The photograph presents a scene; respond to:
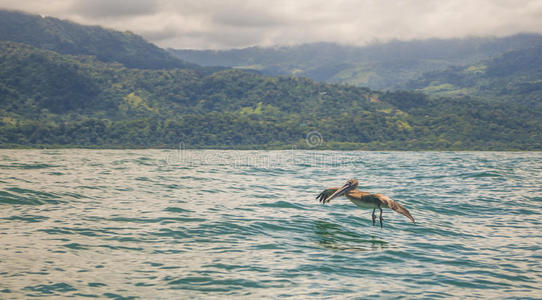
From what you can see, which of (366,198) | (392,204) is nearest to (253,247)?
(366,198)

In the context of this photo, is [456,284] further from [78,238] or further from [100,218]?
[100,218]

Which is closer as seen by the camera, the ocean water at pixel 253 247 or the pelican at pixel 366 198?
the ocean water at pixel 253 247

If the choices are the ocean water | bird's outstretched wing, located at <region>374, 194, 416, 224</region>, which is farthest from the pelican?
the ocean water

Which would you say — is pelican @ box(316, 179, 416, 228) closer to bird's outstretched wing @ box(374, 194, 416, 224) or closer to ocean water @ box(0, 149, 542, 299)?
bird's outstretched wing @ box(374, 194, 416, 224)

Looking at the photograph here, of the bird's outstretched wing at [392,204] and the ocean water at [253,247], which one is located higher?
the bird's outstretched wing at [392,204]

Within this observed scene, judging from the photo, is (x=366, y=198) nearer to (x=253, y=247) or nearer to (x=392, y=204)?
(x=392, y=204)

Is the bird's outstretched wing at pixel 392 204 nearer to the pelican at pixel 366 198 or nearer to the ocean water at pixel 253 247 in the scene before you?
the pelican at pixel 366 198

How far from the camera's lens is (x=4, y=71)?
651 ft

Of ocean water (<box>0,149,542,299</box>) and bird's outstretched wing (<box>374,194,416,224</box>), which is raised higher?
bird's outstretched wing (<box>374,194,416,224</box>)

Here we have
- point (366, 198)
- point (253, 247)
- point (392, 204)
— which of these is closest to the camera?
point (253, 247)

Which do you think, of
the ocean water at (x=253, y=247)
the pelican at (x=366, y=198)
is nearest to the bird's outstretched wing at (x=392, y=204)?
the pelican at (x=366, y=198)

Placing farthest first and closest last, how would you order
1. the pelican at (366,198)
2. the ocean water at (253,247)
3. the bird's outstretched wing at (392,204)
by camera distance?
the pelican at (366,198)
the bird's outstretched wing at (392,204)
the ocean water at (253,247)

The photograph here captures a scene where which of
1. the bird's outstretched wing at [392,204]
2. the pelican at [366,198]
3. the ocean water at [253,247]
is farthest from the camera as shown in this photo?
the pelican at [366,198]

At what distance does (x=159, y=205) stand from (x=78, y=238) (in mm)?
8512
